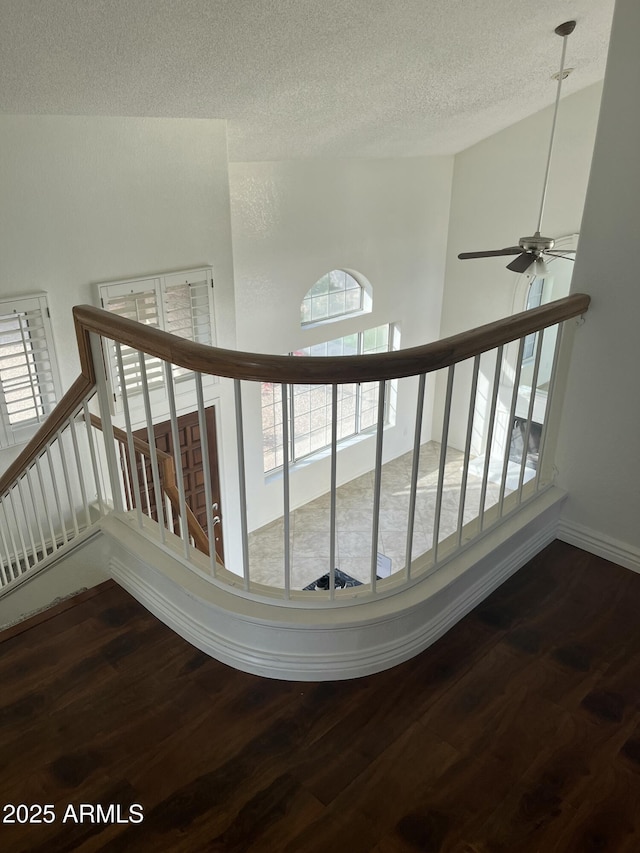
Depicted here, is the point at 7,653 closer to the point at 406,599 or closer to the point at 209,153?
the point at 406,599

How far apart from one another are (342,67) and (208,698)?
3855mm

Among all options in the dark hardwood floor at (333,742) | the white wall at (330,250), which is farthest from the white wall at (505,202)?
the dark hardwood floor at (333,742)

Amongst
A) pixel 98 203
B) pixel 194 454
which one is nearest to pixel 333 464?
pixel 98 203

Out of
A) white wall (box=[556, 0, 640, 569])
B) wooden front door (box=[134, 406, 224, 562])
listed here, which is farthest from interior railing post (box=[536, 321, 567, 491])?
wooden front door (box=[134, 406, 224, 562])

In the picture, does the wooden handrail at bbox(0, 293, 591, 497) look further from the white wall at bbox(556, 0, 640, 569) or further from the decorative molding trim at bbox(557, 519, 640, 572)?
the decorative molding trim at bbox(557, 519, 640, 572)

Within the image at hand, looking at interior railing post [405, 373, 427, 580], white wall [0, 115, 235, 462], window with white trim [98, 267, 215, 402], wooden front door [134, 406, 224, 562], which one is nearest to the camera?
interior railing post [405, 373, 427, 580]

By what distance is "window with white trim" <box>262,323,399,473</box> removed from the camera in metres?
7.11

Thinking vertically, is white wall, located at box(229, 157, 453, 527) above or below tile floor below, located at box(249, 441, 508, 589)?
above

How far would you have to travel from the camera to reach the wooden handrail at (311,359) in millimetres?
1499

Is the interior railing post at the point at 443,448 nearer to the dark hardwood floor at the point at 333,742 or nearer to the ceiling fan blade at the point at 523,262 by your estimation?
the dark hardwood floor at the point at 333,742

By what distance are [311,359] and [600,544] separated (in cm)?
155

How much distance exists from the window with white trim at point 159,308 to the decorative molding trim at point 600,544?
10.3 ft

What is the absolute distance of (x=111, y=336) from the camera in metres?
1.90

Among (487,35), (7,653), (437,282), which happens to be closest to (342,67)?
(487,35)
